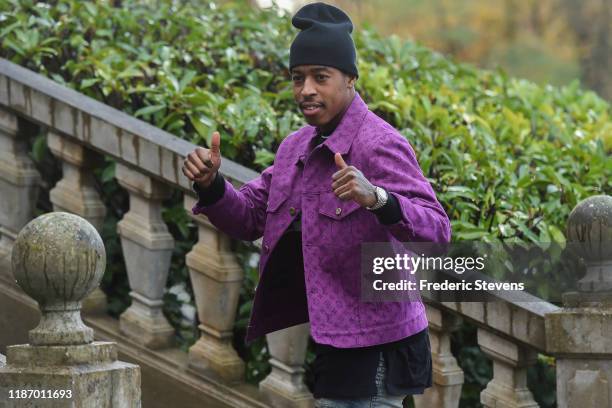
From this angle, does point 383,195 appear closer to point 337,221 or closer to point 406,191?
point 406,191

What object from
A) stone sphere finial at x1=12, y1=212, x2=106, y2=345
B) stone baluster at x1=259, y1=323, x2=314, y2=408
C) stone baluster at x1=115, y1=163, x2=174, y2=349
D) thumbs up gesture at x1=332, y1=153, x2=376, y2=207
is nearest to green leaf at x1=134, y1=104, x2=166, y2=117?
stone baluster at x1=115, y1=163, x2=174, y2=349

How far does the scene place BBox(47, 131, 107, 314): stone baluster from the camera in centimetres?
616

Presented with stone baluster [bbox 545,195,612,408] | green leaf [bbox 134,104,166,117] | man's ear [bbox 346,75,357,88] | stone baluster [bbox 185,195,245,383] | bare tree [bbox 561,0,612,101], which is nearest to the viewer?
man's ear [bbox 346,75,357,88]

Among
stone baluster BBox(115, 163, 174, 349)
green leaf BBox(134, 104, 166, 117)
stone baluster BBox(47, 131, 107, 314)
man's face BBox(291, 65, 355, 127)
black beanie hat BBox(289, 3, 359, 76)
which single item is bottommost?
stone baluster BBox(115, 163, 174, 349)

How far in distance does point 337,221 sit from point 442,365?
1379mm

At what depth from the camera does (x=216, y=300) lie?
5730 mm

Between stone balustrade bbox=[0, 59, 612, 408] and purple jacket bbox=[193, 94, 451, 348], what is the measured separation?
0.96 meters

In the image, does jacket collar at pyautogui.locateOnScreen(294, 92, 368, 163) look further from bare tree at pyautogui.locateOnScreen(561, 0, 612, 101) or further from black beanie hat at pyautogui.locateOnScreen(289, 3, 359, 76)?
bare tree at pyautogui.locateOnScreen(561, 0, 612, 101)

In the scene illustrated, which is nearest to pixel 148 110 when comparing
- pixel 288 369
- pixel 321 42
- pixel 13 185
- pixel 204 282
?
pixel 13 185

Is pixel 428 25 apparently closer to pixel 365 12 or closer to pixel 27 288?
pixel 365 12

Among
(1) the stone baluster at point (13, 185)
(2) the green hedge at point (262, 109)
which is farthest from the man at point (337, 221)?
(1) the stone baluster at point (13, 185)

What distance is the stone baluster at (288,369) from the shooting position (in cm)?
552

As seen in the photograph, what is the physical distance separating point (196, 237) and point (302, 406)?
126cm

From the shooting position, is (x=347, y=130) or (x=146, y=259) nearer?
(x=347, y=130)
